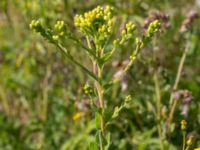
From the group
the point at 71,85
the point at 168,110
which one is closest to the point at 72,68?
the point at 71,85

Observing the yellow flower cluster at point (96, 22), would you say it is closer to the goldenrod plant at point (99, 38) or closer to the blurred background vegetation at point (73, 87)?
the goldenrod plant at point (99, 38)

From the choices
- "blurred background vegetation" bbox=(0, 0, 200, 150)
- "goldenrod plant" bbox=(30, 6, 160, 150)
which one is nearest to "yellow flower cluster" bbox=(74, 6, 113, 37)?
"goldenrod plant" bbox=(30, 6, 160, 150)

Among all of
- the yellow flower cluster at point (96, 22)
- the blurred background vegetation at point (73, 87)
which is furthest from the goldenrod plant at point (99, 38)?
the blurred background vegetation at point (73, 87)

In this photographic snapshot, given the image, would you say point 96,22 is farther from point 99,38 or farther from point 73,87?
point 73,87

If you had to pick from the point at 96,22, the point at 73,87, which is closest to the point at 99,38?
the point at 96,22

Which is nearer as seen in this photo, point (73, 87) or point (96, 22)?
point (96, 22)

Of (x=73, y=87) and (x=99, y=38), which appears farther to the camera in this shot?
(x=73, y=87)

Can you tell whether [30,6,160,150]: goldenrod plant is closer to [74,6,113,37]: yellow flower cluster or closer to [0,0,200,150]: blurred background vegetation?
[74,6,113,37]: yellow flower cluster

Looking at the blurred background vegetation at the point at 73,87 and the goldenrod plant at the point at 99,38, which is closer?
the goldenrod plant at the point at 99,38
